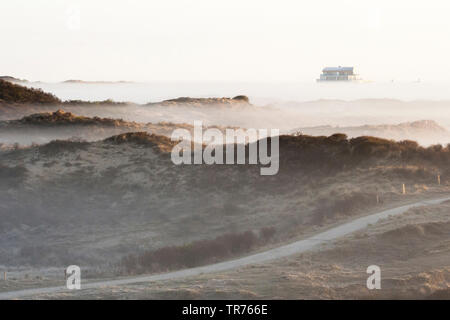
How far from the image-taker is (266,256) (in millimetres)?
27719

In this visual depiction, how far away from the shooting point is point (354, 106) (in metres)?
116

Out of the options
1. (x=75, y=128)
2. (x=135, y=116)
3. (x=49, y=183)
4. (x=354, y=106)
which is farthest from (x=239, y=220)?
(x=354, y=106)

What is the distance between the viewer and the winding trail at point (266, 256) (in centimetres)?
2400

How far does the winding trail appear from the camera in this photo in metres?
24.0

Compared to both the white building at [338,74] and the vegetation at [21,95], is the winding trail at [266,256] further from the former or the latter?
the vegetation at [21,95]

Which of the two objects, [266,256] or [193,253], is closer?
[266,256]
